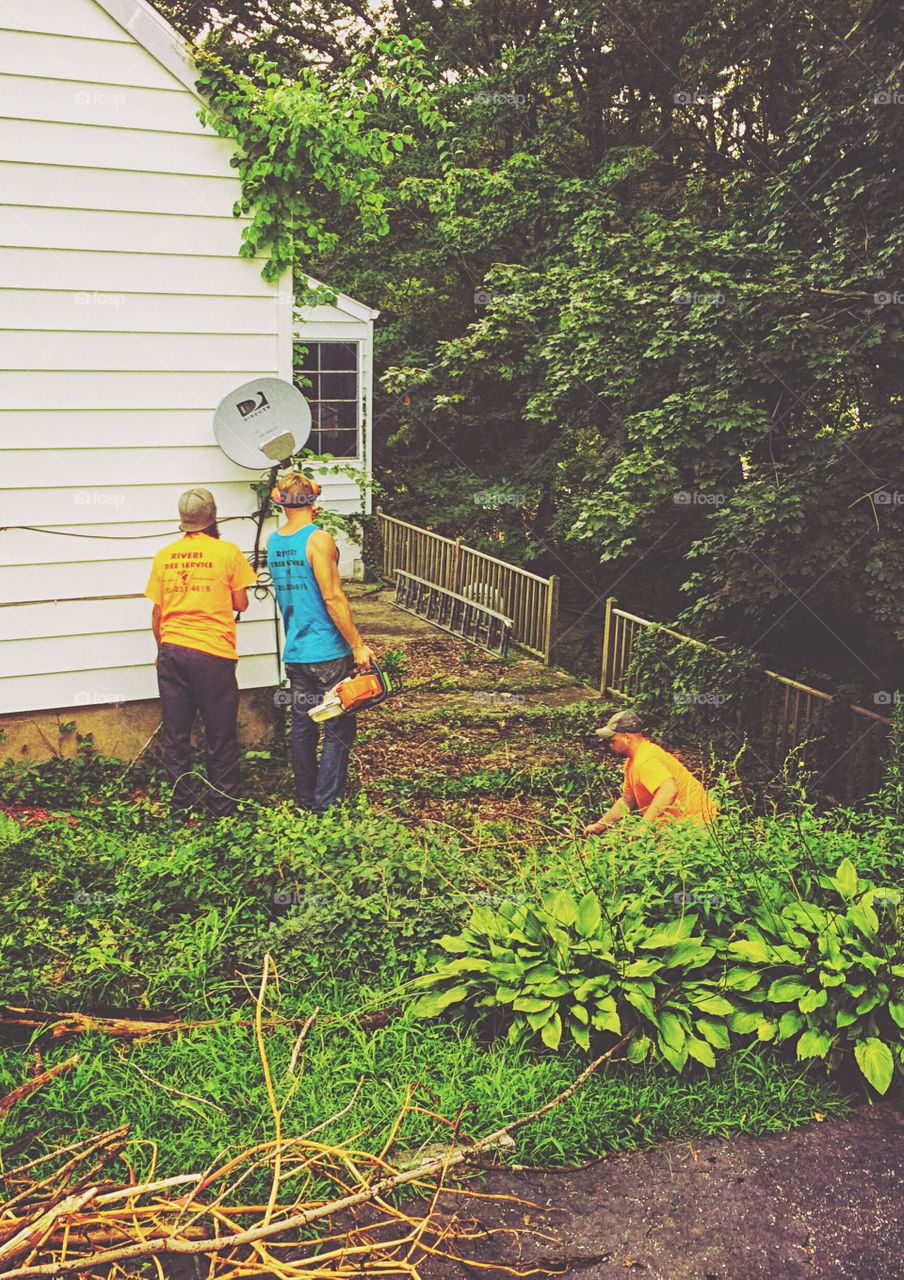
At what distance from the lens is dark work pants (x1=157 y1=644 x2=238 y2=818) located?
6715mm

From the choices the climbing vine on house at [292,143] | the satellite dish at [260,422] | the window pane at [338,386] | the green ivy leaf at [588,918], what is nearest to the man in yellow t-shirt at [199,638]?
the satellite dish at [260,422]

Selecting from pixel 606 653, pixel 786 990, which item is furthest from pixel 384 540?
pixel 786 990

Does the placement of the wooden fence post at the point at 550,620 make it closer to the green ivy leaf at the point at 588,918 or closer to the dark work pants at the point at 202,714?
the dark work pants at the point at 202,714

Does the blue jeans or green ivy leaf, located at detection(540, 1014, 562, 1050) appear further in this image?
the blue jeans

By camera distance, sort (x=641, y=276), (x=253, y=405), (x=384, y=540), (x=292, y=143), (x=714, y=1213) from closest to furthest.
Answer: (x=714, y=1213) → (x=292, y=143) → (x=253, y=405) → (x=641, y=276) → (x=384, y=540)

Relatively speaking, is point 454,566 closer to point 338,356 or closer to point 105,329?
point 338,356

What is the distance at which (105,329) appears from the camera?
709 centimetres

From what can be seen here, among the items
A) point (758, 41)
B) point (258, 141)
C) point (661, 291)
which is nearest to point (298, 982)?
point (258, 141)

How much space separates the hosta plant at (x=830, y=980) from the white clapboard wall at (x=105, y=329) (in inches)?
191

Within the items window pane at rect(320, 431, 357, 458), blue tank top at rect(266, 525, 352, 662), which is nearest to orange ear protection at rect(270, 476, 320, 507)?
blue tank top at rect(266, 525, 352, 662)

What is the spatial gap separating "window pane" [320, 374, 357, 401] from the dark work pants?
478 inches

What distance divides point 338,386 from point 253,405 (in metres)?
11.2

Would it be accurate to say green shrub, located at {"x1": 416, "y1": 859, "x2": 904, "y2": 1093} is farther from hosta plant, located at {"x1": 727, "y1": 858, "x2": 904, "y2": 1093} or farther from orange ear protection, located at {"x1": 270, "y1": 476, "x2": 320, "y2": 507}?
orange ear protection, located at {"x1": 270, "y1": 476, "x2": 320, "y2": 507}

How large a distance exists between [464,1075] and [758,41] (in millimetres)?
13686
